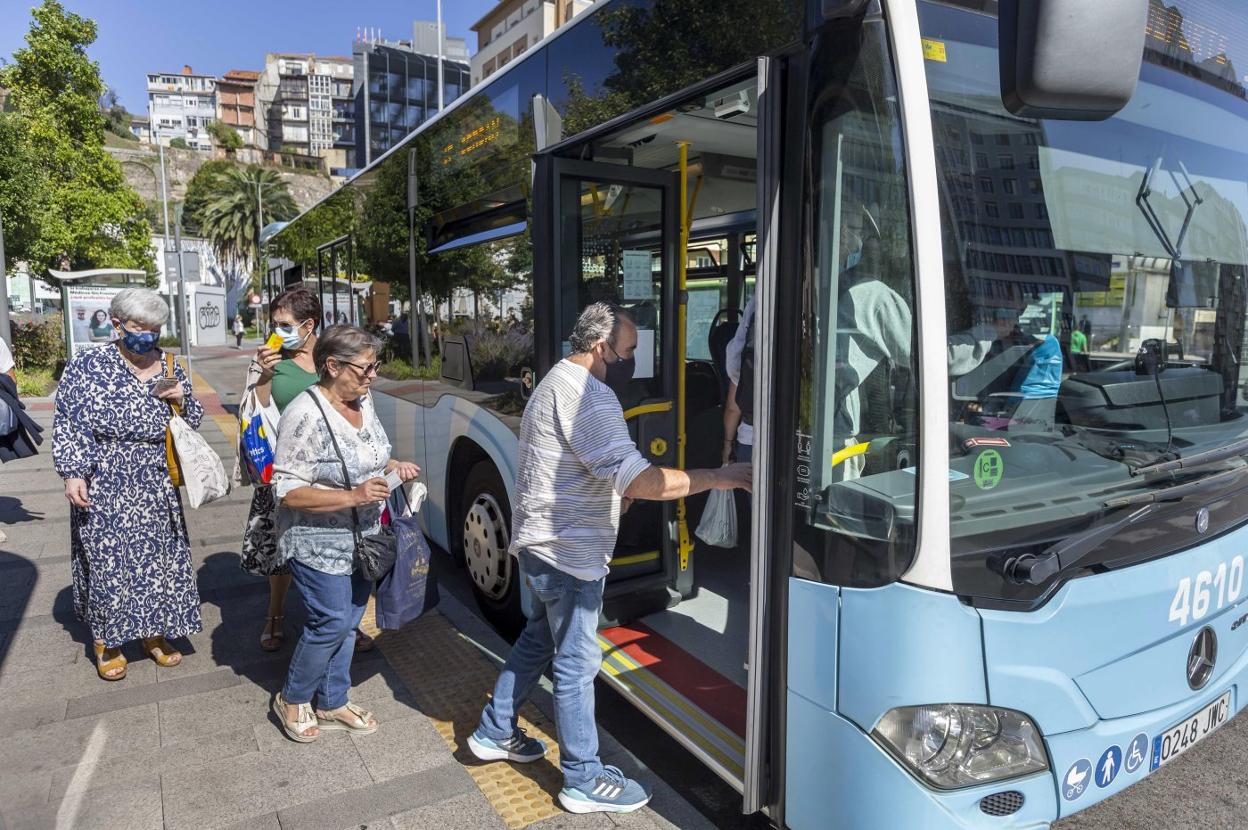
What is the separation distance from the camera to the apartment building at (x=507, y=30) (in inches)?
A: 1467

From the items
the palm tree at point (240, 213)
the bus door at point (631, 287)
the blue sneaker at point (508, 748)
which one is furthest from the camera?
the palm tree at point (240, 213)

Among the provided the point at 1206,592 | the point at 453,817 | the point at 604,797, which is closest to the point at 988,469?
the point at 1206,592

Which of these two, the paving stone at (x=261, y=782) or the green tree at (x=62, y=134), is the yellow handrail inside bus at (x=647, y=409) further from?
the green tree at (x=62, y=134)

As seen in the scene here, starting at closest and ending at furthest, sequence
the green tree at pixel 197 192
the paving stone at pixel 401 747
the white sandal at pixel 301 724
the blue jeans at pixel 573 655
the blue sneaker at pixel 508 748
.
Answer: the blue jeans at pixel 573 655 → the blue sneaker at pixel 508 748 → the paving stone at pixel 401 747 → the white sandal at pixel 301 724 → the green tree at pixel 197 192

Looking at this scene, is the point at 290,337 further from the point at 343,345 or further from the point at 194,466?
the point at 343,345

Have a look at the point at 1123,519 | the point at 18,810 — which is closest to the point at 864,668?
the point at 1123,519

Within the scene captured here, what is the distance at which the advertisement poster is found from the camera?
57.5 ft

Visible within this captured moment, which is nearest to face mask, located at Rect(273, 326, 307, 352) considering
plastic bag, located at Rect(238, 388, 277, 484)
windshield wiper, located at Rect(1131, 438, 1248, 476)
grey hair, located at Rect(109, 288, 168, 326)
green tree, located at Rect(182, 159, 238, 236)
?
plastic bag, located at Rect(238, 388, 277, 484)

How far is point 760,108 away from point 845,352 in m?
0.75

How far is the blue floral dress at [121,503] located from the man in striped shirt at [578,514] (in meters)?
2.21

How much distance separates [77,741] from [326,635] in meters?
1.26

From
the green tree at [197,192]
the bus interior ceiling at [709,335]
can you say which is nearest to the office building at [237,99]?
the green tree at [197,192]

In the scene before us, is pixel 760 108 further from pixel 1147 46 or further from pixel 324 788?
pixel 324 788

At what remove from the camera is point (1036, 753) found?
2.17m
